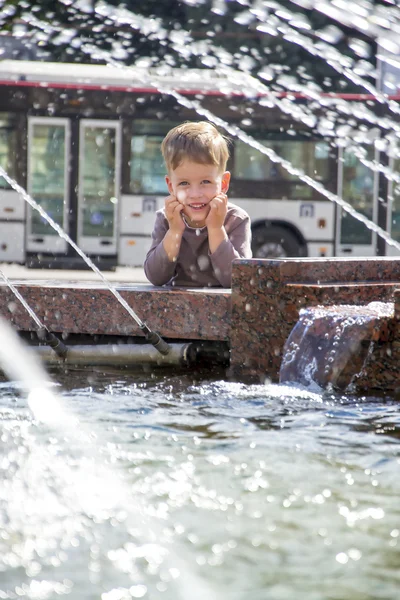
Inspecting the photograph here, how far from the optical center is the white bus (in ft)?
44.8

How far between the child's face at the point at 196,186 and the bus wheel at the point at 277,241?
9.39 meters

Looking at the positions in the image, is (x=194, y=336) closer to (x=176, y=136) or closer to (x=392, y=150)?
(x=176, y=136)

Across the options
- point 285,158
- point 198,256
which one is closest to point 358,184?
point 285,158

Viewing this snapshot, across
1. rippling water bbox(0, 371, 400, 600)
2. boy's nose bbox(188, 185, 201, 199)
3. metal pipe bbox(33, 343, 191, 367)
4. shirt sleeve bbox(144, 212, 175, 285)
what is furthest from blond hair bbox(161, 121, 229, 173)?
rippling water bbox(0, 371, 400, 600)

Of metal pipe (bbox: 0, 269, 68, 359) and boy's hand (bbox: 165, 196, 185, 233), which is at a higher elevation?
boy's hand (bbox: 165, 196, 185, 233)

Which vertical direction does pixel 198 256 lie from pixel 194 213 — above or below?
below

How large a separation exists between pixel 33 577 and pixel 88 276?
1173 centimetres

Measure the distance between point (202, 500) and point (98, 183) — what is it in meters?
11.9

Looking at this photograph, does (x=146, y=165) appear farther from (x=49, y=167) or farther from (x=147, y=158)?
(x=49, y=167)

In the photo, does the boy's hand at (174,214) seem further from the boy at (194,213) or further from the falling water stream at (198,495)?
the falling water stream at (198,495)

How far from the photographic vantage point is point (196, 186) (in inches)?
181

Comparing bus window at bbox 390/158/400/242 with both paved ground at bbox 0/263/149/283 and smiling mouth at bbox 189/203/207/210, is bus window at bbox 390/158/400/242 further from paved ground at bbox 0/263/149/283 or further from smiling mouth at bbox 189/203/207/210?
smiling mouth at bbox 189/203/207/210

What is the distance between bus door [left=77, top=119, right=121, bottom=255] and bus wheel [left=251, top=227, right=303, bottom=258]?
2131 mm

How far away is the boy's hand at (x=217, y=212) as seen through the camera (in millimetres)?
4527
